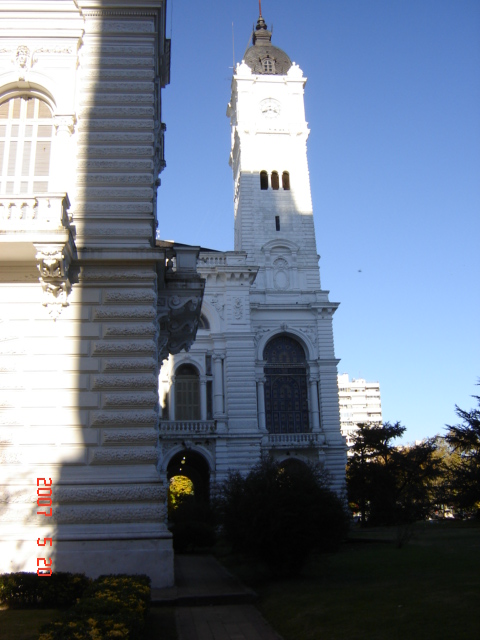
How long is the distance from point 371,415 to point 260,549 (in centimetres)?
19106

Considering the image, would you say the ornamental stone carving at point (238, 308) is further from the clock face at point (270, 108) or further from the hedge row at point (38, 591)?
the hedge row at point (38, 591)

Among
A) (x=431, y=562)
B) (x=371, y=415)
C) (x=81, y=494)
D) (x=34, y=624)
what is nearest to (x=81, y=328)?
(x=81, y=494)

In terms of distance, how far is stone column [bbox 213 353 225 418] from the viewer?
1697 inches

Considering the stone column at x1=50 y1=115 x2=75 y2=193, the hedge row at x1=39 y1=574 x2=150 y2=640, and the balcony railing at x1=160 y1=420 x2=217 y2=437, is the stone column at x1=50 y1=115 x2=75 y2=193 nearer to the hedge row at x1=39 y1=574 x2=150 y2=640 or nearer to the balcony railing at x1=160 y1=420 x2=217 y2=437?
the hedge row at x1=39 y1=574 x2=150 y2=640

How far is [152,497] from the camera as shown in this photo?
40.8 ft

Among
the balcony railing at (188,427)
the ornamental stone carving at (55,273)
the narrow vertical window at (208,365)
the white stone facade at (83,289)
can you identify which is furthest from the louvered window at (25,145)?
the narrow vertical window at (208,365)

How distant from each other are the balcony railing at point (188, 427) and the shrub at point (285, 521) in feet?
83.0

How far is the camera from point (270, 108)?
180 feet

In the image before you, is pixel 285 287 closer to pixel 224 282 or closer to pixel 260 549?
pixel 224 282

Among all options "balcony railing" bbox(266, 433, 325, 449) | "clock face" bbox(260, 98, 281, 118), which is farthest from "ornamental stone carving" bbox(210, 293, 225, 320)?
"clock face" bbox(260, 98, 281, 118)

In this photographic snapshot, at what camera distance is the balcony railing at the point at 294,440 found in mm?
44031

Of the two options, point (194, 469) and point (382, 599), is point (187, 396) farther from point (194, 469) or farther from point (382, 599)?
point (382, 599)

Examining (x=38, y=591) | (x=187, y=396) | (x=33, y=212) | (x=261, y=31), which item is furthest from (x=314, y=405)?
(x=261, y=31)

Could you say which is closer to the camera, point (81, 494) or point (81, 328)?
point (81, 494)
